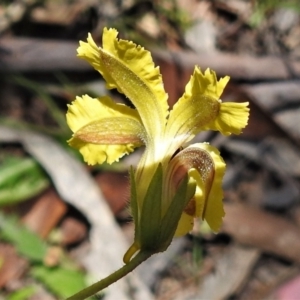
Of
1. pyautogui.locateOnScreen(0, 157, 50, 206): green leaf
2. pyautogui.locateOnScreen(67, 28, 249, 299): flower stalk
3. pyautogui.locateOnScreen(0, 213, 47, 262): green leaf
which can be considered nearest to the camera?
pyautogui.locateOnScreen(67, 28, 249, 299): flower stalk

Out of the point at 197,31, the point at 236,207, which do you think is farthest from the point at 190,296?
the point at 197,31

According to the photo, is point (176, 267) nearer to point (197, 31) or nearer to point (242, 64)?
point (242, 64)

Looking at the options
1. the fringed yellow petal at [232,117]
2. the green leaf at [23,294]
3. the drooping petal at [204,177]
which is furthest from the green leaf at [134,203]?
the green leaf at [23,294]

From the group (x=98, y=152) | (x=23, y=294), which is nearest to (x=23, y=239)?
(x=23, y=294)

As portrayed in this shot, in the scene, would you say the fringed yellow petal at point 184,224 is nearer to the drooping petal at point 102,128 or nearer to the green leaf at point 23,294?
the drooping petal at point 102,128

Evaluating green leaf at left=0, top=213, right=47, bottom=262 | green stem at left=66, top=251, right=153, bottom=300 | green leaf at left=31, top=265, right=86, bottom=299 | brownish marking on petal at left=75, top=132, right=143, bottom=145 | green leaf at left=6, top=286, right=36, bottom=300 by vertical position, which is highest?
brownish marking on petal at left=75, top=132, right=143, bottom=145

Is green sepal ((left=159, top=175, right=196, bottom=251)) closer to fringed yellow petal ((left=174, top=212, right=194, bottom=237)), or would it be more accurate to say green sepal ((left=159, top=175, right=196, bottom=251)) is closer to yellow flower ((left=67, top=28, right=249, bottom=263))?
yellow flower ((left=67, top=28, right=249, bottom=263))

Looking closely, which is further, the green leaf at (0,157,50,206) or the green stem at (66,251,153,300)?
the green leaf at (0,157,50,206)

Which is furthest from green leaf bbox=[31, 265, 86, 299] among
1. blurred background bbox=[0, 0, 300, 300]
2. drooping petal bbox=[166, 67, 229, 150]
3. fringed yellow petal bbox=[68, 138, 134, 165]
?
drooping petal bbox=[166, 67, 229, 150]
